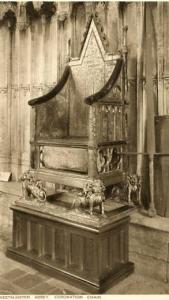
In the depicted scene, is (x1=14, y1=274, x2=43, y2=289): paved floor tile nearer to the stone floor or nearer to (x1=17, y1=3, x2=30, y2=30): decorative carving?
the stone floor

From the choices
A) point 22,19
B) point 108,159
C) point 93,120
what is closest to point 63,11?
point 22,19

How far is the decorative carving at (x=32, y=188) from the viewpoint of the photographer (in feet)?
10.5

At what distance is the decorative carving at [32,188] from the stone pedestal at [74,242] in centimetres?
8

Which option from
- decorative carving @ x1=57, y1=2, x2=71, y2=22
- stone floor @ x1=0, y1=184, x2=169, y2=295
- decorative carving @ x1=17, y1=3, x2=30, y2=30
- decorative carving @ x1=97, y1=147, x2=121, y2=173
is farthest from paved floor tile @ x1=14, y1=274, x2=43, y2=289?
decorative carving @ x1=17, y1=3, x2=30, y2=30

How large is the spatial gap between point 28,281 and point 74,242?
18.9 inches

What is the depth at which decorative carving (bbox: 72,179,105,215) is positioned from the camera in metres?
2.76

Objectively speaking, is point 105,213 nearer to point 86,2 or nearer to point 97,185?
point 97,185

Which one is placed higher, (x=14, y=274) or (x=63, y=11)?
(x=63, y=11)

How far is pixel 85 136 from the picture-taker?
3.82 meters

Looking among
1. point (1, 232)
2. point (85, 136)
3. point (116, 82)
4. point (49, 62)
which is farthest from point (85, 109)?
point (1, 232)

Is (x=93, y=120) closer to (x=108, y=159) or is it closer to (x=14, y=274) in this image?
(x=108, y=159)

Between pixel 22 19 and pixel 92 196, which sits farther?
pixel 22 19

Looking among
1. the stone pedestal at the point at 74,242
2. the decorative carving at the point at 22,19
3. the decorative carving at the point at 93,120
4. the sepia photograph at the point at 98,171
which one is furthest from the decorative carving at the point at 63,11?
the stone pedestal at the point at 74,242

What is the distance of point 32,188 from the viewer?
3287mm
